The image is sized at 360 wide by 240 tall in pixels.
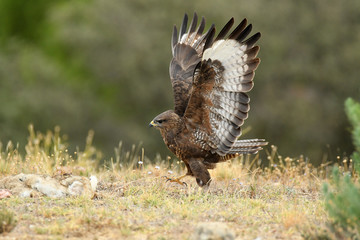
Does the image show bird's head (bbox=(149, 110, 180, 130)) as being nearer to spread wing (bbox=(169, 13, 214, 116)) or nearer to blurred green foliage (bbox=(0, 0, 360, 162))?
spread wing (bbox=(169, 13, 214, 116))

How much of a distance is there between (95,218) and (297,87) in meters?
18.3

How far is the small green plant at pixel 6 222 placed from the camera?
4.98 metres

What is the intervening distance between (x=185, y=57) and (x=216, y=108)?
5.24 feet

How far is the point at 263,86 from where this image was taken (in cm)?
2267

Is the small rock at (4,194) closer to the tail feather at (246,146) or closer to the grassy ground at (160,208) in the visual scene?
the grassy ground at (160,208)

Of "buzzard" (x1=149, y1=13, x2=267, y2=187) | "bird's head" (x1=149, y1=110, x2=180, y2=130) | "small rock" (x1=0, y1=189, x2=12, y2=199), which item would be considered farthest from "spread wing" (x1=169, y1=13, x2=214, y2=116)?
"small rock" (x1=0, y1=189, x2=12, y2=199)

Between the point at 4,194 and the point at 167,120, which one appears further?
the point at 167,120

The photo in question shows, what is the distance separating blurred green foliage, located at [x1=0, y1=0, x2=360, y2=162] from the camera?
846 inches

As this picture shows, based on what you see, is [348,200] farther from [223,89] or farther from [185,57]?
[185,57]

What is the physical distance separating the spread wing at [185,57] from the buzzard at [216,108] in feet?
1.15

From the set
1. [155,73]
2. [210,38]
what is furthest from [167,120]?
A: [155,73]

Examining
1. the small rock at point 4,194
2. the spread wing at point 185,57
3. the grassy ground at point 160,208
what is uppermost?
the spread wing at point 185,57

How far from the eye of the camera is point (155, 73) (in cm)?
2373

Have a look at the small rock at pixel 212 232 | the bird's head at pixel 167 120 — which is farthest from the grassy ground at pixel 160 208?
the bird's head at pixel 167 120
